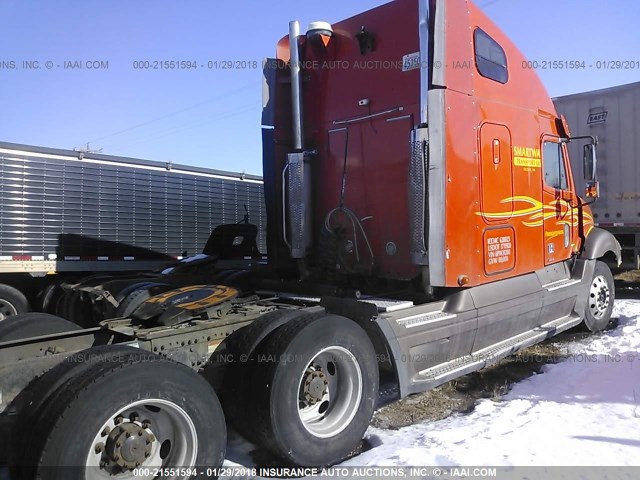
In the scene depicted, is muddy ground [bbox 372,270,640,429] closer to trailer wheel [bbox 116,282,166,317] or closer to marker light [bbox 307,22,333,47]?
trailer wheel [bbox 116,282,166,317]

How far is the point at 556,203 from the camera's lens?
6.24 m

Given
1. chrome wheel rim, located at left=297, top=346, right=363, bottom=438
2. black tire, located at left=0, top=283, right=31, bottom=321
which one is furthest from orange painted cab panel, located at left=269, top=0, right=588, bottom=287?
black tire, located at left=0, top=283, right=31, bottom=321

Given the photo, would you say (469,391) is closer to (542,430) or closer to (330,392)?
(542,430)

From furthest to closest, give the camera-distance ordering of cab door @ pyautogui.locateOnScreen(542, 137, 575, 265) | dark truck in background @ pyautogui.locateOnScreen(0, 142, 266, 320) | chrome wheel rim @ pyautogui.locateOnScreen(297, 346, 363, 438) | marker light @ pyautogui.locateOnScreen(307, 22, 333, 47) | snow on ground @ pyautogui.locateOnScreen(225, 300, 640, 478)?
dark truck in background @ pyautogui.locateOnScreen(0, 142, 266, 320) < cab door @ pyautogui.locateOnScreen(542, 137, 575, 265) < marker light @ pyautogui.locateOnScreen(307, 22, 333, 47) < chrome wheel rim @ pyautogui.locateOnScreen(297, 346, 363, 438) < snow on ground @ pyautogui.locateOnScreen(225, 300, 640, 478)

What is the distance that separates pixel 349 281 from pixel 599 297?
4.15 metres

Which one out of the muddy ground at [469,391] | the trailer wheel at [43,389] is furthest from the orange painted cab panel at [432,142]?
the trailer wheel at [43,389]

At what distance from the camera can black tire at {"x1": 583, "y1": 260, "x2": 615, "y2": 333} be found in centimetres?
705

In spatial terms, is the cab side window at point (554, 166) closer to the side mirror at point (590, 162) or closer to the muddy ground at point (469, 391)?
the side mirror at point (590, 162)

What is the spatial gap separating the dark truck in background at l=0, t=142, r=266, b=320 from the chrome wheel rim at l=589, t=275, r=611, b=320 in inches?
274

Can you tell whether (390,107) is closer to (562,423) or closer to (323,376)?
(323,376)

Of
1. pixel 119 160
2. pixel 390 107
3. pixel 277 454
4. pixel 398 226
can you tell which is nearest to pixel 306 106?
pixel 390 107

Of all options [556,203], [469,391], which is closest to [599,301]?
[556,203]

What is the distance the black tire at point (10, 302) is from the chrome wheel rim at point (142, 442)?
19.9 ft

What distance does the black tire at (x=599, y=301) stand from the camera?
7051 millimetres
